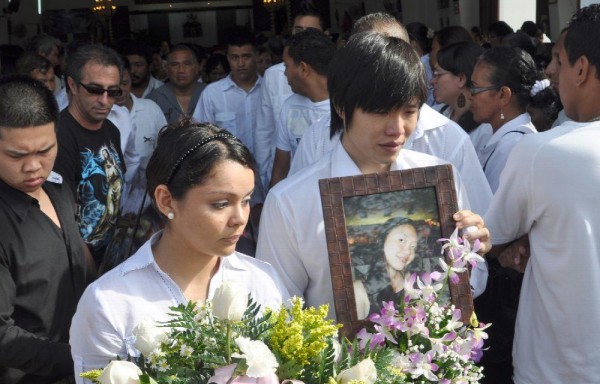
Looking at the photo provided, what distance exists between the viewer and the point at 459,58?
5215 mm

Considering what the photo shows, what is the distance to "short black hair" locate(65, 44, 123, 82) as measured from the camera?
4758 millimetres

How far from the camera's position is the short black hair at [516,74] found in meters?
4.36

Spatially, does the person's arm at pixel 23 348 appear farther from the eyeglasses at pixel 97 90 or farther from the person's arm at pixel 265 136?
the person's arm at pixel 265 136

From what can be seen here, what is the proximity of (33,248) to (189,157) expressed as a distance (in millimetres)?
919

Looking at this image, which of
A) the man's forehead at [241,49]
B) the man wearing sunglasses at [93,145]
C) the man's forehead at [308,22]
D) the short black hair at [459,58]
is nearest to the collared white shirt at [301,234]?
the man wearing sunglasses at [93,145]

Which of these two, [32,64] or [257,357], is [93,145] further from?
[257,357]

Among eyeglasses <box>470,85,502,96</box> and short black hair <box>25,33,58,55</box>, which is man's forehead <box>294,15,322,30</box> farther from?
short black hair <box>25,33,58,55</box>

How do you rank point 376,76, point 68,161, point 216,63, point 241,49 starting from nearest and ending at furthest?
point 376,76
point 68,161
point 241,49
point 216,63

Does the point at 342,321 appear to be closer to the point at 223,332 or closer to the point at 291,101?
the point at 223,332

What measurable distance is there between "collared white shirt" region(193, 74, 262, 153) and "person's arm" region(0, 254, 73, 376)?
4047mm

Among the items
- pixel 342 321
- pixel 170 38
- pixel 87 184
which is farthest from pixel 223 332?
pixel 170 38

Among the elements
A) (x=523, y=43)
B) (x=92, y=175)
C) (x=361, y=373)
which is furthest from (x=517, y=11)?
(x=361, y=373)

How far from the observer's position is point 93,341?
219 centimetres

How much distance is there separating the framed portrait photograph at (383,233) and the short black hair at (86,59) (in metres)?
2.84
